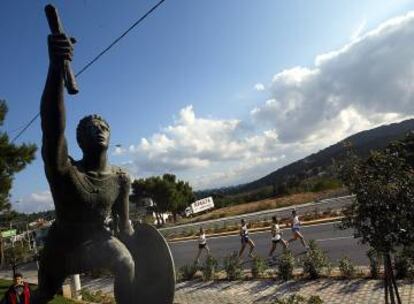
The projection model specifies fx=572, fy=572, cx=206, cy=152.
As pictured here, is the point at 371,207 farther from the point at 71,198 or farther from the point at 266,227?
the point at 266,227

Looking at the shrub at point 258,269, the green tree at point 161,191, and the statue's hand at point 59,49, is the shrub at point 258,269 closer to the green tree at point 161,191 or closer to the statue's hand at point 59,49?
the statue's hand at point 59,49

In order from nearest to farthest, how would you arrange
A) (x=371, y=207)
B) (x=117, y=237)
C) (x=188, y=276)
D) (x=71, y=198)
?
(x=71, y=198) < (x=117, y=237) < (x=371, y=207) < (x=188, y=276)

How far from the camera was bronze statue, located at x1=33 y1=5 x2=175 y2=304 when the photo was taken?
150 inches

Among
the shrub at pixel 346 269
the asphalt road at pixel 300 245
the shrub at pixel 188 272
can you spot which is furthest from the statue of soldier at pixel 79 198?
the shrub at pixel 188 272

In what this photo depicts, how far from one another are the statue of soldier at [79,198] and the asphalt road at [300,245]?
12.1 metres

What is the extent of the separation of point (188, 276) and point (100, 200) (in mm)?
14357

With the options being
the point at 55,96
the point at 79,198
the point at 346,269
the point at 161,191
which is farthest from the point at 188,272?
the point at 161,191

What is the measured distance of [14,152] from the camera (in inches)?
870

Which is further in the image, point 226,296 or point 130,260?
point 226,296

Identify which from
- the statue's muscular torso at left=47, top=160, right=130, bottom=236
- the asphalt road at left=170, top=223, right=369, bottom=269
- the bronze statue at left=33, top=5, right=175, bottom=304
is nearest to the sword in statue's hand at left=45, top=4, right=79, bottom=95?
the bronze statue at left=33, top=5, right=175, bottom=304

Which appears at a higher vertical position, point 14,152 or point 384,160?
point 14,152

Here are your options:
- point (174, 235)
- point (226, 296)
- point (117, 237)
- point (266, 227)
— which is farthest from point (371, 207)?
point (174, 235)

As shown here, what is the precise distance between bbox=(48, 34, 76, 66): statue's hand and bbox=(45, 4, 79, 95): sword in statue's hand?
0.11 ft

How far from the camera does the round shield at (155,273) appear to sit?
4434mm
